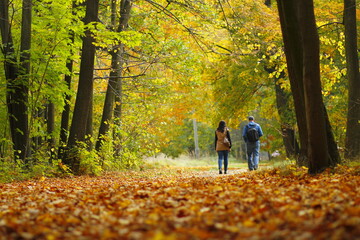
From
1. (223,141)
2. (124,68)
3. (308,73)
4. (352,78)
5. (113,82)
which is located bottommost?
(223,141)

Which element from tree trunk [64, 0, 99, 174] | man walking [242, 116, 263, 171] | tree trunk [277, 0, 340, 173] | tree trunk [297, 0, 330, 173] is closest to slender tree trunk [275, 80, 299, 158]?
man walking [242, 116, 263, 171]

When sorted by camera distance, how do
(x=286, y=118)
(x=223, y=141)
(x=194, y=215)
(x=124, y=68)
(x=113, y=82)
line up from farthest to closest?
1. (x=286, y=118)
2. (x=124, y=68)
3. (x=113, y=82)
4. (x=223, y=141)
5. (x=194, y=215)

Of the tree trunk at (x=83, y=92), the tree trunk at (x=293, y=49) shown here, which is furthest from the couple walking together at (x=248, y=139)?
the tree trunk at (x=293, y=49)

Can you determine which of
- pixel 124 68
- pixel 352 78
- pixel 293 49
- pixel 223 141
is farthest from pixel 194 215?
pixel 124 68

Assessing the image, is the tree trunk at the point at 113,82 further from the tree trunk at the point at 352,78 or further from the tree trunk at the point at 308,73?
the tree trunk at the point at 308,73

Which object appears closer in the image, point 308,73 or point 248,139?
point 308,73

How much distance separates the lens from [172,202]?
16.6 ft

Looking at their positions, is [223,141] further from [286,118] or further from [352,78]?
[286,118]

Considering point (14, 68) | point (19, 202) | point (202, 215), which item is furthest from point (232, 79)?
point (202, 215)

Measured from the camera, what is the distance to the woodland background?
11.5m

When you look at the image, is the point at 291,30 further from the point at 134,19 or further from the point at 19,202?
the point at 134,19

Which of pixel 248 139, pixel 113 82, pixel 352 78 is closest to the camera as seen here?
pixel 352 78

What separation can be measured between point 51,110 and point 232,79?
326 inches

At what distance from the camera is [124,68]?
18.2 metres
